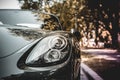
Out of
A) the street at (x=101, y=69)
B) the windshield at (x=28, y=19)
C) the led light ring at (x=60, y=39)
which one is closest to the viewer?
the led light ring at (x=60, y=39)

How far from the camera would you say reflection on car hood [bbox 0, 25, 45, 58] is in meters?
3.07

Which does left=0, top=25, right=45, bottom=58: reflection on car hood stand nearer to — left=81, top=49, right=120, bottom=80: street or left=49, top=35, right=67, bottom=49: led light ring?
left=49, top=35, right=67, bottom=49: led light ring

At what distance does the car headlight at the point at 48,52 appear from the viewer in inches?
119

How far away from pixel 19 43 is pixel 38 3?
3232 centimetres

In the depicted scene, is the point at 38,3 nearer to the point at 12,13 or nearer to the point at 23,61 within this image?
the point at 12,13

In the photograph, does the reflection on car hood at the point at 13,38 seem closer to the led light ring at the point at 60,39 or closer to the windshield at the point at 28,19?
the led light ring at the point at 60,39

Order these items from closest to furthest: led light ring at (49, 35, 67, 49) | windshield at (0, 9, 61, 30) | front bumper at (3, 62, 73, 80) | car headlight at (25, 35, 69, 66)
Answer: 1. front bumper at (3, 62, 73, 80)
2. car headlight at (25, 35, 69, 66)
3. led light ring at (49, 35, 67, 49)
4. windshield at (0, 9, 61, 30)

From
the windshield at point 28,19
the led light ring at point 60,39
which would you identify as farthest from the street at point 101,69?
the led light ring at point 60,39

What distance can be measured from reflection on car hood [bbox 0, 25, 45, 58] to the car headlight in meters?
0.13

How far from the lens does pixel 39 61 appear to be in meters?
3.01

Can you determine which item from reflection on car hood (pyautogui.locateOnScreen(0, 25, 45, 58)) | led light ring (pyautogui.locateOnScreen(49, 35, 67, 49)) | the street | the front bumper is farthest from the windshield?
the street

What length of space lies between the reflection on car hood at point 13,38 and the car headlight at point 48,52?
0.13m

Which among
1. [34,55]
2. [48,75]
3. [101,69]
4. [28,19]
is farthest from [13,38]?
[101,69]

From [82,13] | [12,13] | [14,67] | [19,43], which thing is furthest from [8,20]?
[82,13]
